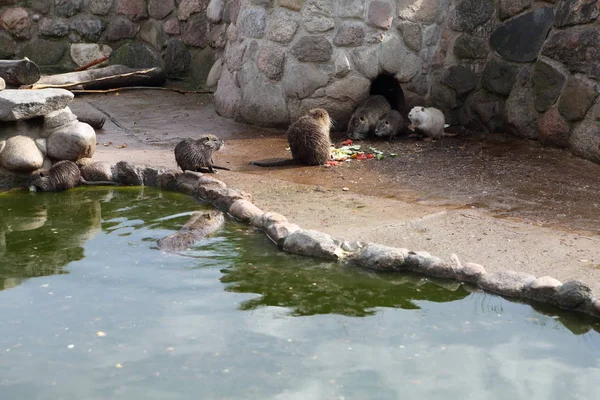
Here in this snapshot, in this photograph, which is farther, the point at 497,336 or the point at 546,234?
the point at 546,234

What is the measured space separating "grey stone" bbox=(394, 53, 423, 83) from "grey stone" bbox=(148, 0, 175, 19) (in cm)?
418

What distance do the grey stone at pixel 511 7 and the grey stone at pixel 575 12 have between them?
1.50 feet

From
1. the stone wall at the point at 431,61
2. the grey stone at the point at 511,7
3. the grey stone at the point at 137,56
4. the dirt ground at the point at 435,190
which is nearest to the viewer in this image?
the dirt ground at the point at 435,190

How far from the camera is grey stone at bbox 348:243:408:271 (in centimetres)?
503

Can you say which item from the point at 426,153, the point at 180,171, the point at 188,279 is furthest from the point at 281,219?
the point at 426,153

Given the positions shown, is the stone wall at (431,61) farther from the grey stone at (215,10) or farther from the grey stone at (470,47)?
the grey stone at (215,10)

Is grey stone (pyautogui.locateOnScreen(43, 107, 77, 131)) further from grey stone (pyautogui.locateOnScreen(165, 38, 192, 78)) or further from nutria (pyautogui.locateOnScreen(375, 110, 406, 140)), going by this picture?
grey stone (pyautogui.locateOnScreen(165, 38, 192, 78))

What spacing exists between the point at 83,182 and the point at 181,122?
264 cm

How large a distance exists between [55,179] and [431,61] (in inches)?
172

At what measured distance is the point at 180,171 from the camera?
7.26 metres

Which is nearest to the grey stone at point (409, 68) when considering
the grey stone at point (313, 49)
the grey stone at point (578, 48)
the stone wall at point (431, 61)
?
the stone wall at point (431, 61)

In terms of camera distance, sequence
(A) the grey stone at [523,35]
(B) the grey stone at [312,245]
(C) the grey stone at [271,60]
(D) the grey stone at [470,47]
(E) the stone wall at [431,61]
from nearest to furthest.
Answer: (B) the grey stone at [312,245]
(E) the stone wall at [431,61]
(A) the grey stone at [523,35]
(D) the grey stone at [470,47]
(C) the grey stone at [271,60]

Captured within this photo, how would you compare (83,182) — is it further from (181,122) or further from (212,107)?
(212,107)

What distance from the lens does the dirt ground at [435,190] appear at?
17.6ft
